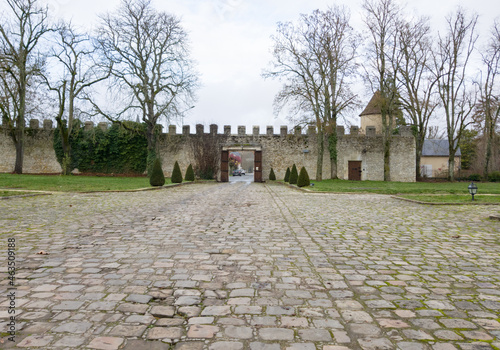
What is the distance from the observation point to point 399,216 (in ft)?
26.0

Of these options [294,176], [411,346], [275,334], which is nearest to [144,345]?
[275,334]

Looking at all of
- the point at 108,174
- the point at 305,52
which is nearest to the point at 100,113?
the point at 108,174

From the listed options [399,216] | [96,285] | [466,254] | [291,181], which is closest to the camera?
[96,285]

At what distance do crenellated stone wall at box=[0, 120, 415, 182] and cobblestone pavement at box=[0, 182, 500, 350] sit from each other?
2563cm

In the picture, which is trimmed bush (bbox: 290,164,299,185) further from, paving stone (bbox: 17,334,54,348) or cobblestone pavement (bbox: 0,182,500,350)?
paving stone (bbox: 17,334,54,348)

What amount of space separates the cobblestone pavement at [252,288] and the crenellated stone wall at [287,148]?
25631mm

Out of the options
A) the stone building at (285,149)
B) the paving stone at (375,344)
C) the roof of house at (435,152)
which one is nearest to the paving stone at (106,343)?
the paving stone at (375,344)

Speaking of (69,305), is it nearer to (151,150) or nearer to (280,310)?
(280,310)

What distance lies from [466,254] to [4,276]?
5.10 meters

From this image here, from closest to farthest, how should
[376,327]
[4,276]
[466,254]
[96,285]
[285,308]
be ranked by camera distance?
[376,327]
[285,308]
[96,285]
[4,276]
[466,254]

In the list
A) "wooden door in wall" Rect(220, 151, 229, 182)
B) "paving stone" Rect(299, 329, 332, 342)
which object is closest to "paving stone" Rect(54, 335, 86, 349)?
"paving stone" Rect(299, 329, 332, 342)

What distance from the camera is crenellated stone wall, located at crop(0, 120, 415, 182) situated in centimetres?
3112

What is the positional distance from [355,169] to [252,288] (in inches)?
1187

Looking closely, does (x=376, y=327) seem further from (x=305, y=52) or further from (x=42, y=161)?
(x=42, y=161)
